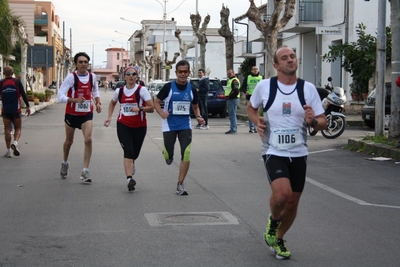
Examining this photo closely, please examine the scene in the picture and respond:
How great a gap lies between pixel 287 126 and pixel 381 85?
11.3 meters

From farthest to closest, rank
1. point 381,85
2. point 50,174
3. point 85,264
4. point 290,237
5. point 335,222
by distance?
point 381,85 → point 50,174 → point 335,222 → point 290,237 → point 85,264

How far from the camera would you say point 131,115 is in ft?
33.3

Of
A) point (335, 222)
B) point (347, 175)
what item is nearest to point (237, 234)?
point (335, 222)

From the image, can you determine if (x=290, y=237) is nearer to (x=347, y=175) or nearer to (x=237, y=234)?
(x=237, y=234)

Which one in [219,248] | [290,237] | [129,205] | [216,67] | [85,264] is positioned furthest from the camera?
[216,67]

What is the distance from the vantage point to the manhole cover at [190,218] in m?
7.76

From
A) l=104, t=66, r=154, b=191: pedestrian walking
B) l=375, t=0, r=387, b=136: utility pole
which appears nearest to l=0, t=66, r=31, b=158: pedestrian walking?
l=104, t=66, r=154, b=191: pedestrian walking

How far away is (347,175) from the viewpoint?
11969 millimetres

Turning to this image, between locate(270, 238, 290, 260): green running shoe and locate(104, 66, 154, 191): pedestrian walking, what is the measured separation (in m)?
4.18

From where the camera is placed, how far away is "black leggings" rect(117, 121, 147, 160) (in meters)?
10.1

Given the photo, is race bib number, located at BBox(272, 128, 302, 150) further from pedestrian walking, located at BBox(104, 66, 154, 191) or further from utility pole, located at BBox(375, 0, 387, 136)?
utility pole, located at BBox(375, 0, 387, 136)

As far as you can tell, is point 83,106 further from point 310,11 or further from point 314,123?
point 310,11

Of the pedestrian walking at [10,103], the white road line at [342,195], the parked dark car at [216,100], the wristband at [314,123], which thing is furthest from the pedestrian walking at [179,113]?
the parked dark car at [216,100]

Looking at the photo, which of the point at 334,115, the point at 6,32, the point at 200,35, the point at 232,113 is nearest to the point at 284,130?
the point at 334,115
